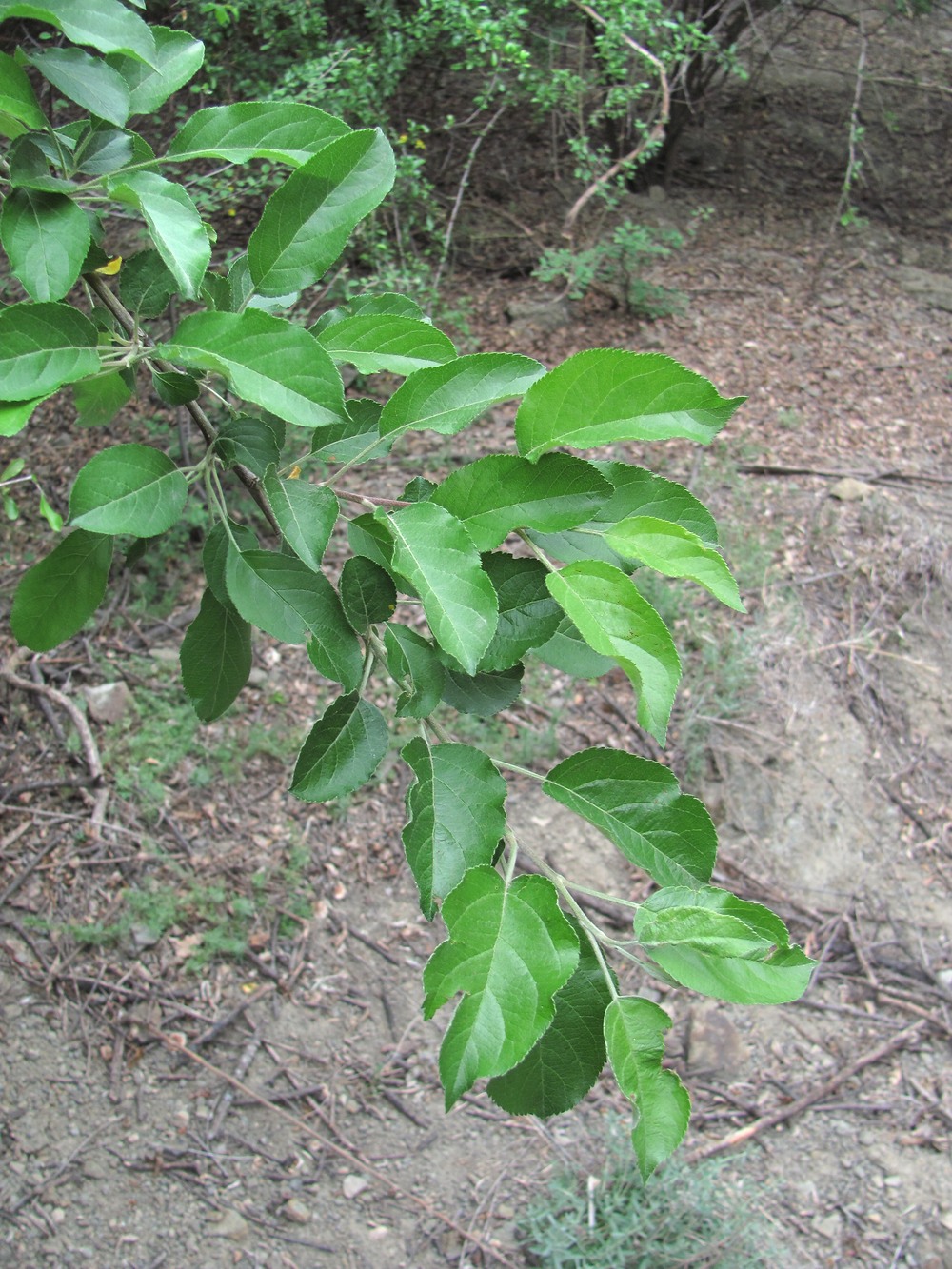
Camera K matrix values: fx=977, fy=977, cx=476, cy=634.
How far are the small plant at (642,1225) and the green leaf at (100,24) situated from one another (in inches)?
92.5

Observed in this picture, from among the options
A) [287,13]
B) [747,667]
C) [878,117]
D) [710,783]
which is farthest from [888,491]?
[878,117]

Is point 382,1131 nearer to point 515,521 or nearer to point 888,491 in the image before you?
point 515,521

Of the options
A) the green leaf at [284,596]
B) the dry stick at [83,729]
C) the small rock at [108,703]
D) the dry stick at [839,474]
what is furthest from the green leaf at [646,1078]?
the dry stick at [839,474]

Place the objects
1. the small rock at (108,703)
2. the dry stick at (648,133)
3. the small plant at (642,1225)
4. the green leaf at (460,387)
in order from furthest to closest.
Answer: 1. the dry stick at (648,133)
2. the small rock at (108,703)
3. the small plant at (642,1225)
4. the green leaf at (460,387)

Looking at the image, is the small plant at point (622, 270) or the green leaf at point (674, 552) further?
the small plant at point (622, 270)

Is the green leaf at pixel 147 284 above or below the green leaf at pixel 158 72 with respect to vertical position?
below

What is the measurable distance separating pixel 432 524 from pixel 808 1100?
2.70m

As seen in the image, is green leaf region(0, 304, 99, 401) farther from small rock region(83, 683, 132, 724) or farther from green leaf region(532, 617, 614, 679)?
small rock region(83, 683, 132, 724)

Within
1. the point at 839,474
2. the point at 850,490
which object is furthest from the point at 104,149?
the point at 839,474

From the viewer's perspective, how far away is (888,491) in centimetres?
422

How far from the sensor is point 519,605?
28.0 inches

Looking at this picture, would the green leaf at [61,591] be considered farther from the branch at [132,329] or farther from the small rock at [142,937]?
the small rock at [142,937]

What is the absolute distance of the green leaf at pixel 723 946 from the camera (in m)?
0.62

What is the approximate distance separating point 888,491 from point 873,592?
0.61 metres
